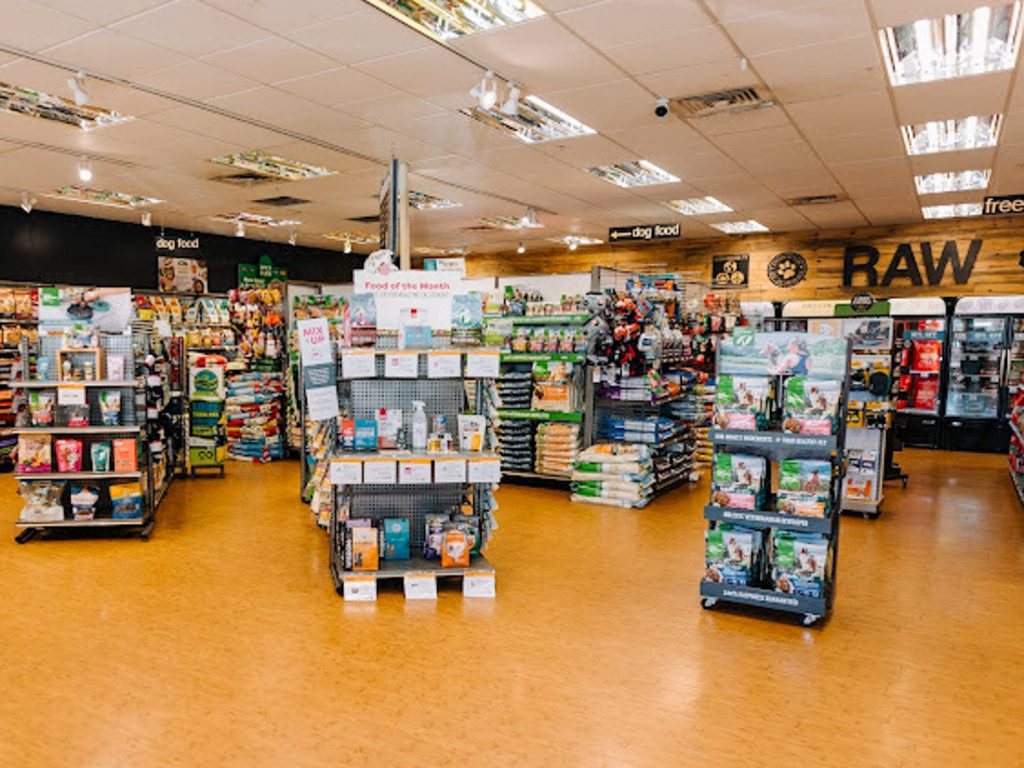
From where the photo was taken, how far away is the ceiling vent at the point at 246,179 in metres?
8.22

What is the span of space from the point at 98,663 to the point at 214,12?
347cm

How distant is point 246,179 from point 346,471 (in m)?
5.31

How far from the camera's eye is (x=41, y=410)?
568cm

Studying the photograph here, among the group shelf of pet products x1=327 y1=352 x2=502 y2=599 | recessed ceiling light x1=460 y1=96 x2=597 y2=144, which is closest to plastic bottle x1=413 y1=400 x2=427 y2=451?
shelf of pet products x1=327 y1=352 x2=502 y2=599

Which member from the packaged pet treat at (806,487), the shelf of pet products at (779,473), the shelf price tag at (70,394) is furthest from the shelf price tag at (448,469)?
the shelf price tag at (70,394)

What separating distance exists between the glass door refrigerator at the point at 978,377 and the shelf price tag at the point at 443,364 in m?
8.82

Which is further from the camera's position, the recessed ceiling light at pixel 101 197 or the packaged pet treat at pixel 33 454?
the recessed ceiling light at pixel 101 197

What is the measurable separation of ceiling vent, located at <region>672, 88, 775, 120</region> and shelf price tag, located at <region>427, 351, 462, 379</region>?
2.70 m

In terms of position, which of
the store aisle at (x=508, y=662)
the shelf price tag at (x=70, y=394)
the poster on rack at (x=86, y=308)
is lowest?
the store aisle at (x=508, y=662)

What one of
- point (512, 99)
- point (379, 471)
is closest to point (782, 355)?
point (379, 471)

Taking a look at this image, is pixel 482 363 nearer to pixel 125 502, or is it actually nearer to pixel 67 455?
pixel 125 502

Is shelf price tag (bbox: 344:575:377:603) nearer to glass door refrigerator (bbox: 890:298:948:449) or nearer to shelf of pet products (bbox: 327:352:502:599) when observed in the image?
shelf of pet products (bbox: 327:352:502:599)

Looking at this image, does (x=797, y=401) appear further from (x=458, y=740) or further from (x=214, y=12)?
(x=214, y=12)

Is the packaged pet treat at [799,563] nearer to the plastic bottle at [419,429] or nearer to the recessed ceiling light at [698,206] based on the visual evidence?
the plastic bottle at [419,429]
